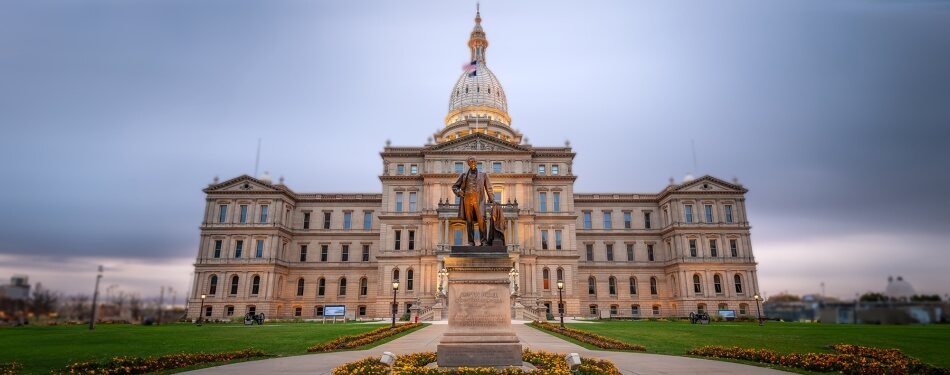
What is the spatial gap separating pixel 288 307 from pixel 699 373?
5850 centimetres

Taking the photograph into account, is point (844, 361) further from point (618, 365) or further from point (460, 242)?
point (460, 242)

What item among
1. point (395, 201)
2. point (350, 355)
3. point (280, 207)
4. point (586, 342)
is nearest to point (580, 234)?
point (395, 201)

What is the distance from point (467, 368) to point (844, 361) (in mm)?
10523

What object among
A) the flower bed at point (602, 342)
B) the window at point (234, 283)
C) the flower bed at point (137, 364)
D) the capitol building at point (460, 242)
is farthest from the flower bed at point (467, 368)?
the window at point (234, 283)

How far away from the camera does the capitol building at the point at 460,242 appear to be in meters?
55.0

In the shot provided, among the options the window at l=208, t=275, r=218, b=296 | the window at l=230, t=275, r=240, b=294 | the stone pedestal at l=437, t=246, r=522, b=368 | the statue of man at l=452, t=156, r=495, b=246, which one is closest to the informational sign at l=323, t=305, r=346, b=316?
the window at l=230, t=275, r=240, b=294

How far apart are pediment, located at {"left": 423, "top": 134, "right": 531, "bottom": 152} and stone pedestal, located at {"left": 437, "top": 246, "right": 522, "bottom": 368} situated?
4562 cm

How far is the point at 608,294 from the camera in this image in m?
63.4

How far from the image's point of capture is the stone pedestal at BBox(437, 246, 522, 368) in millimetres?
11352

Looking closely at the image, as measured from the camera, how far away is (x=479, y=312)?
11711mm

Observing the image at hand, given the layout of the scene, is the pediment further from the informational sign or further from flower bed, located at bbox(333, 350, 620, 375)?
flower bed, located at bbox(333, 350, 620, 375)

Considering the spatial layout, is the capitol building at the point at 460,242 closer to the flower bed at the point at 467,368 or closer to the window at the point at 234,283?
the window at the point at 234,283

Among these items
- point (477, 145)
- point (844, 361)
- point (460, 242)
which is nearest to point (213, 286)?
point (460, 242)

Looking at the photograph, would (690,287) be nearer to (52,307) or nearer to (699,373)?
(699,373)
